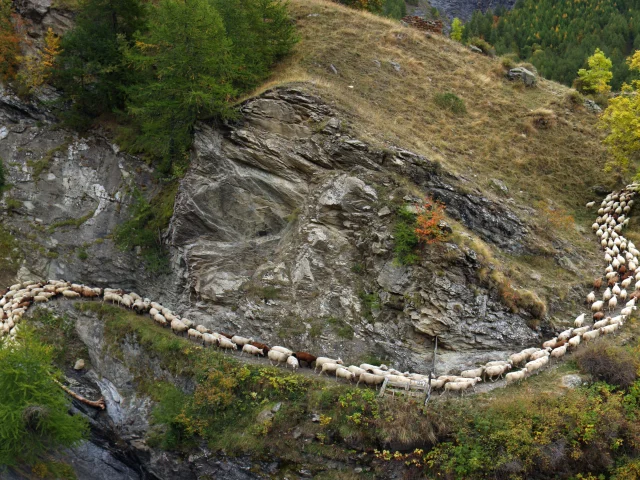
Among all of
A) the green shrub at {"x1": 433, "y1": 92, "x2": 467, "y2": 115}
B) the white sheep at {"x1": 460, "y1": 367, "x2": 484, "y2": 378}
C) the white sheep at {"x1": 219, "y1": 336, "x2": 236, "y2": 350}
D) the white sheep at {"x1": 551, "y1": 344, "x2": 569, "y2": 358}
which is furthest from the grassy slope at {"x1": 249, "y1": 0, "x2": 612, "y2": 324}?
the white sheep at {"x1": 219, "y1": 336, "x2": 236, "y2": 350}

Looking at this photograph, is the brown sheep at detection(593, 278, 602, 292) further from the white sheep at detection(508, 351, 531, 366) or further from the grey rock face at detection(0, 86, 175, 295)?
the grey rock face at detection(0, 86, 175, 295)

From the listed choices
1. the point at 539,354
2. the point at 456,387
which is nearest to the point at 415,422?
the point at 456,387

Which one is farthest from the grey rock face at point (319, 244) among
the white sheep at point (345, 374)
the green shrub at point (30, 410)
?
the green shrub at point (30, 410)

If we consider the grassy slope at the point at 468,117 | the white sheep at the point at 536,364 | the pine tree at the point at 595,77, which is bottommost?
the white sheep at the point at 536,364

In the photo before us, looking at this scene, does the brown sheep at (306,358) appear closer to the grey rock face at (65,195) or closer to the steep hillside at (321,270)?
the steep hillside at (321,270)

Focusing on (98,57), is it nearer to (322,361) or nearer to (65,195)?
(65,195)

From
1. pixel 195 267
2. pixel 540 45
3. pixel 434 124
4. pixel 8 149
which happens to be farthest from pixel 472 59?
pixel 540 45
